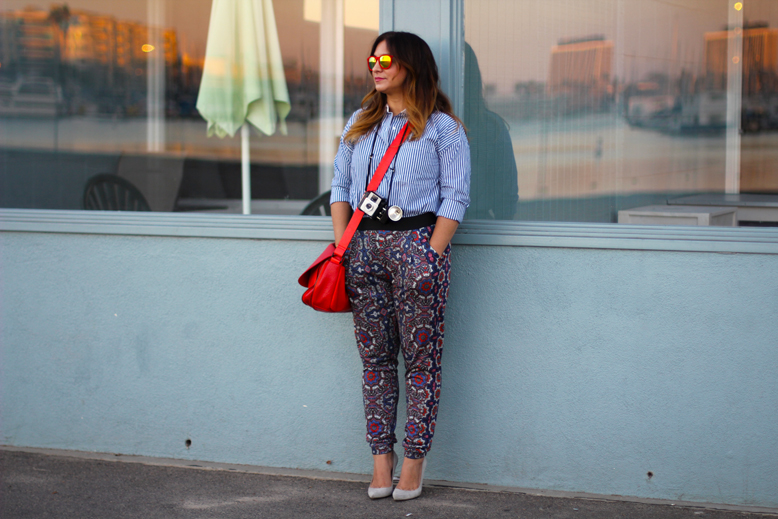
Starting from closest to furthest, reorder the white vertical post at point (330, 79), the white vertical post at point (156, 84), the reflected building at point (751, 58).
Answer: the reflected building at point (751, 58) < the white vertical post at point (330, 79) < the white vertical post at point (156, 84)

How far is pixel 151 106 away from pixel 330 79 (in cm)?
128

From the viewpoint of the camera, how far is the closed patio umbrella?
4.46m

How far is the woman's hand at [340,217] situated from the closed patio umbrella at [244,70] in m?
1.17

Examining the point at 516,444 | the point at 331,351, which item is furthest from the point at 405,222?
the point at 516,444

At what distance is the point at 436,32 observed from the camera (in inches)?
145

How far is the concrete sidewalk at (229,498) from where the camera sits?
132 inches

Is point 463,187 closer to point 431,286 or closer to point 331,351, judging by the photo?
point 431,286

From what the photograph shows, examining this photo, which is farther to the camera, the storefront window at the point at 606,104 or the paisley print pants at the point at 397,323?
the storefront window at the point at 606,104

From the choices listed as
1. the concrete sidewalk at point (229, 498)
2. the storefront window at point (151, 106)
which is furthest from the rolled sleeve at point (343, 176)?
the concrete sidewalk at point (229, 498)

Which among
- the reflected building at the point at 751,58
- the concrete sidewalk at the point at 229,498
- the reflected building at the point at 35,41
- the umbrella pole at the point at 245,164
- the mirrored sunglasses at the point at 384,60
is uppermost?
the reflected building at the point at 35,41

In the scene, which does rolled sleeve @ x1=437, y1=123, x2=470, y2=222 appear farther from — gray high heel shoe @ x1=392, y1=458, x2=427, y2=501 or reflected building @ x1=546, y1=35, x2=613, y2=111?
gray high heel shoe @ x1=392, y1=458, x2=427, y2=501

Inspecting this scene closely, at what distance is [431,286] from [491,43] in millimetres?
1276

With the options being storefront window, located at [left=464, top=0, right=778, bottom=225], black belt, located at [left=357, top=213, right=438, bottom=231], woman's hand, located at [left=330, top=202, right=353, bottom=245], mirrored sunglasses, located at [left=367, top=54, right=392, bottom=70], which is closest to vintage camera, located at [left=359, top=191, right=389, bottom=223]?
black belt, located at [left=357, top=213, right=438, bottom=231]

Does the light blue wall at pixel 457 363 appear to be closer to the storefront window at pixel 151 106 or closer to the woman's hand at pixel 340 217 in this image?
the woman's hand at pixel 340 217
